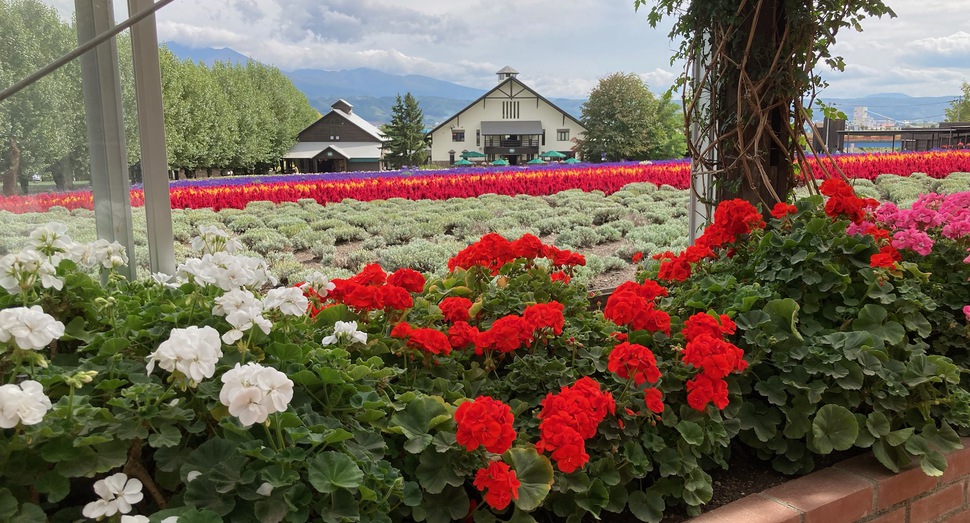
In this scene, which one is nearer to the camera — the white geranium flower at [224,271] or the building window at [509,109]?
the white geranium flower at [224,271]

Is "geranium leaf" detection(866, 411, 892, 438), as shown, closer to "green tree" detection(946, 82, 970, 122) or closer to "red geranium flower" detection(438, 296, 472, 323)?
"red geranium flower" detection(438, 296, 472, 323)

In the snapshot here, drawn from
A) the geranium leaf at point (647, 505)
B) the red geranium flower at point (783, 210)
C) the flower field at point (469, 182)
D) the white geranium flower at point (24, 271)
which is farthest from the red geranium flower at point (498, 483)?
the flower field at point (469, 182)

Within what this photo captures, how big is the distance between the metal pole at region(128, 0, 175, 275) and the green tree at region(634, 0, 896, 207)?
4.86 ft

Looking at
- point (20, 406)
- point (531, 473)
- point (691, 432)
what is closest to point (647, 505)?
point (691, 432)

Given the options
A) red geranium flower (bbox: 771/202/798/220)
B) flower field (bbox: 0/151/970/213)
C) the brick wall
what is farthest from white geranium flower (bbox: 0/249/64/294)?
flower field (bbox: 0/151/970/213)

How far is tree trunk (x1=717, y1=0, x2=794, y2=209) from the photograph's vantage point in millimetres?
1860

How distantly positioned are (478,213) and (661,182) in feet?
6.26

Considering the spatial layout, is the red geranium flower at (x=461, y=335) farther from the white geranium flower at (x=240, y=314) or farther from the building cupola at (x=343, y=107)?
the building cupola at (x=343, y=107)

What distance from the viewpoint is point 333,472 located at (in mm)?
726

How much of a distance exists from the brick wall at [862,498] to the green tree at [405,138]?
4.66 m

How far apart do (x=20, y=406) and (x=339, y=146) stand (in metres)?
5.68

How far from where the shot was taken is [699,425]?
1090 mm

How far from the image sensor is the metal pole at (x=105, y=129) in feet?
4.03

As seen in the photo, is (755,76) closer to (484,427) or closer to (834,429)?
(834,429)
